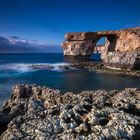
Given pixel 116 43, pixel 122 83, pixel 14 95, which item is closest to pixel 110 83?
pixel 122 83

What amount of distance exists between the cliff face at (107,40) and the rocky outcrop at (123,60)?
11387 mm

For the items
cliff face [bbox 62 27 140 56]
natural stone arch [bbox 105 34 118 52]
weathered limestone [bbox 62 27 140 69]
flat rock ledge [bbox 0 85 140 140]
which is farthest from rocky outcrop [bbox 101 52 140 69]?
flat rock ledge [bbox 0 85 140 140]

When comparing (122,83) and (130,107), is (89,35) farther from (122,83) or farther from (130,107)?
(130,107)

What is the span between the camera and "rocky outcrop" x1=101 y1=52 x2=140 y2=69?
1895 inches

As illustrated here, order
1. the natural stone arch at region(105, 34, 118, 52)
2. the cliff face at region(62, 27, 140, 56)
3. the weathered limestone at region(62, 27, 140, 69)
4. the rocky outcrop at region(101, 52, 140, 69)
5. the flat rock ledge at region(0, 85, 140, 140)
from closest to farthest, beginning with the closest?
the flat rock ledge at region(0, 85, 140, 140)
the rocky outcrop at region(101, 52, 140, 69)
the weathered limestone at region(62, 27, 140, 69)
the cliff face at region(62, 27, 140, 56)
the natural stone arch at region(105, 34, 118, 52)

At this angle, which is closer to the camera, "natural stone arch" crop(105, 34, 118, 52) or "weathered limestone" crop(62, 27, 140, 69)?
"weathered limestone" crop(62, 27, 140, 69)

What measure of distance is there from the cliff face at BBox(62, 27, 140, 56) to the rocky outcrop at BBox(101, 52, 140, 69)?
11.4 metres

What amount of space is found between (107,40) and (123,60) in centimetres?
3544

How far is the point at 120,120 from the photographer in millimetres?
8531

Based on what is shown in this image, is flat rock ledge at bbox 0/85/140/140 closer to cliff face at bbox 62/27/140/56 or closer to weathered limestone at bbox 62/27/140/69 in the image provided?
weathered limestone at bbox 62/27/140/69

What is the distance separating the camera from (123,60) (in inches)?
1977

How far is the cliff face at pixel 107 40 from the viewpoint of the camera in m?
64.2

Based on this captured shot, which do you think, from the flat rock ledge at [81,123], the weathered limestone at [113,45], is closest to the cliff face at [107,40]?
the weathered limestone at [113,45]

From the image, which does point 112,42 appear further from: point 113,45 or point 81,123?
point 81,123
